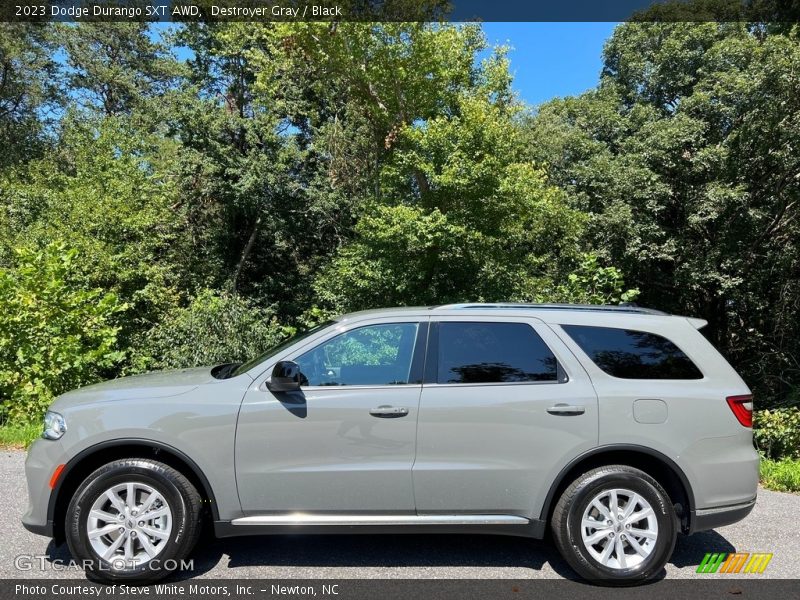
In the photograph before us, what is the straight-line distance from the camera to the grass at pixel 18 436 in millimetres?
7422

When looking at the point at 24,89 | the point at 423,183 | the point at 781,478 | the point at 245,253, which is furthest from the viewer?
the point at 24,89

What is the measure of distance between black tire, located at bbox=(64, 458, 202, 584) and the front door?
1.16 feet

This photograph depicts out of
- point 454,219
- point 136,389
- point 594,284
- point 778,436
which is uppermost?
point 454,219

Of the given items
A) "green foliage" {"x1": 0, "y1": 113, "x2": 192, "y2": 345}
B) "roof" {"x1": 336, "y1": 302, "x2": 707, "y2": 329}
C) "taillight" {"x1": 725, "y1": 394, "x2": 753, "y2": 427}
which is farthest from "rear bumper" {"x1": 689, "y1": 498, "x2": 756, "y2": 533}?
"green foliage" {"x1": 0, "y1": 113, "x2": 192, "y2": 345}

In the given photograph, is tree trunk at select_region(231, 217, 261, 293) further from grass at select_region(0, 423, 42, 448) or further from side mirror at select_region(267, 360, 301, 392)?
side mirror at select_region(267, 360, 301, 392)

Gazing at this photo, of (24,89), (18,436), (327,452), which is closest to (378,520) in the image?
(327,452)

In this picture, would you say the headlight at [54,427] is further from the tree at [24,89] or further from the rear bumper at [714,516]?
the tree at [24,89]

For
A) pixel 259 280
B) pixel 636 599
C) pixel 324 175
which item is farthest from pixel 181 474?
pixel 259 280

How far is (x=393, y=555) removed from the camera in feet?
14.4

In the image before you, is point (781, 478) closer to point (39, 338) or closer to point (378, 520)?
point (378, 520)

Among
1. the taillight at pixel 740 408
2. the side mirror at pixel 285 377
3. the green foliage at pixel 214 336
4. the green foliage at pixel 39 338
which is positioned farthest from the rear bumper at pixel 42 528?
the green foliage at pixel 214 336

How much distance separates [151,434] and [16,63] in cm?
2562

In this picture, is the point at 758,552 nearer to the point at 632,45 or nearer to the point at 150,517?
the point at 150,517

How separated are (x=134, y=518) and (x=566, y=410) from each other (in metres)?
2.79
